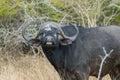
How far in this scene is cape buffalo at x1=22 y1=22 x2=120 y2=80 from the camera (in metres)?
7.75

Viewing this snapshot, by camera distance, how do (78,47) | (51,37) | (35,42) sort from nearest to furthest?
(51,37) < (35,42) < (78,47)

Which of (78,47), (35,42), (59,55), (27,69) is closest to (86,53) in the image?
(78,47)

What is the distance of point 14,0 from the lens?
12.6 metres

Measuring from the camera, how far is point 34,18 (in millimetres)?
11789

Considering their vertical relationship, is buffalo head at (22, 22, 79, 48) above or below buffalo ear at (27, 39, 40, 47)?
above

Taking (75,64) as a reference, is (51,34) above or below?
above

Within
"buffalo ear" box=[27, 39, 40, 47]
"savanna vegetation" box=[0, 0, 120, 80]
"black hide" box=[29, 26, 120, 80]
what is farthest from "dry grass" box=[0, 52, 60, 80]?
"buffalo ear" box=[27, 39, 40, 47]

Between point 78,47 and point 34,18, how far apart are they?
3.85 m

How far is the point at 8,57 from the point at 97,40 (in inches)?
181

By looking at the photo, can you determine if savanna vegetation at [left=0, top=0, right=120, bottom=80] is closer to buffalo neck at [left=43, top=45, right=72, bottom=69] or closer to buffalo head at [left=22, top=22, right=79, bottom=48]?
buffalo neck at [left=43, top=45, right=72, bottom=69]

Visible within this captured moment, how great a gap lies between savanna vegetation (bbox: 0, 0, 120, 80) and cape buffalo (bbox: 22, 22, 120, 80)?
233 centimetres

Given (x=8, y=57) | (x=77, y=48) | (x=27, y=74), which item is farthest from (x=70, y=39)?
(x=8, y=57)

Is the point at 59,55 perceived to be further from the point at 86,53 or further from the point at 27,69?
the point at 27,69

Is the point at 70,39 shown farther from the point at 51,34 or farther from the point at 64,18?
the point at 64,18
